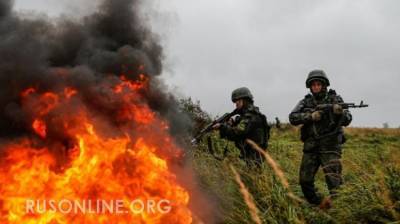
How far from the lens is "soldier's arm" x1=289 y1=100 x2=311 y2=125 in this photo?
696 centimetres

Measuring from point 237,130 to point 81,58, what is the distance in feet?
8.57

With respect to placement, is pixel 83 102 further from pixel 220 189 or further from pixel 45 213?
pixel 220 189

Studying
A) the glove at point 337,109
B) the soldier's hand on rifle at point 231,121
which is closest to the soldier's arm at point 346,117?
the glove at point 337,109

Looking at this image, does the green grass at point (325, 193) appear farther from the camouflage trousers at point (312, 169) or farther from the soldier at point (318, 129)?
the soldier at point (318, 129)

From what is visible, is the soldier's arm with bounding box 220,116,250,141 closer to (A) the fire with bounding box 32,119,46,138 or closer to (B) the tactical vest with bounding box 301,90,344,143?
(B) the tactical vest with bounding box 301,90,344,143

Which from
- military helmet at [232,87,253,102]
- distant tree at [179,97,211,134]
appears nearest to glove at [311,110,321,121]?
military helmet at [232,87,253,102]

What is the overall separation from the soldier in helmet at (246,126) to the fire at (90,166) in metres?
1.21

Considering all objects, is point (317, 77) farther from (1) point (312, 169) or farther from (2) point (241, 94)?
(2) point (241, 94)

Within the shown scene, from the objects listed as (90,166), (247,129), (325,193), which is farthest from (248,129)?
(90,166)

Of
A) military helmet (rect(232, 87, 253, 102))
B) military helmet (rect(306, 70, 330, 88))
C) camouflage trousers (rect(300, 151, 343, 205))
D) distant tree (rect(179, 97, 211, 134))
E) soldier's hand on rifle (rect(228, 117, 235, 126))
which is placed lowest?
camouflage trousers (rect(300, 151, 343, 205))

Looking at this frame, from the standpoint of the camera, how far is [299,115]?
704 centimetres

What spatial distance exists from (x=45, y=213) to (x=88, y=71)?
2.07 meters

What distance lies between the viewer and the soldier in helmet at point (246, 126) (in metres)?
7.83

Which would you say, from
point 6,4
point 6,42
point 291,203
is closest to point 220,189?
point 291,203
